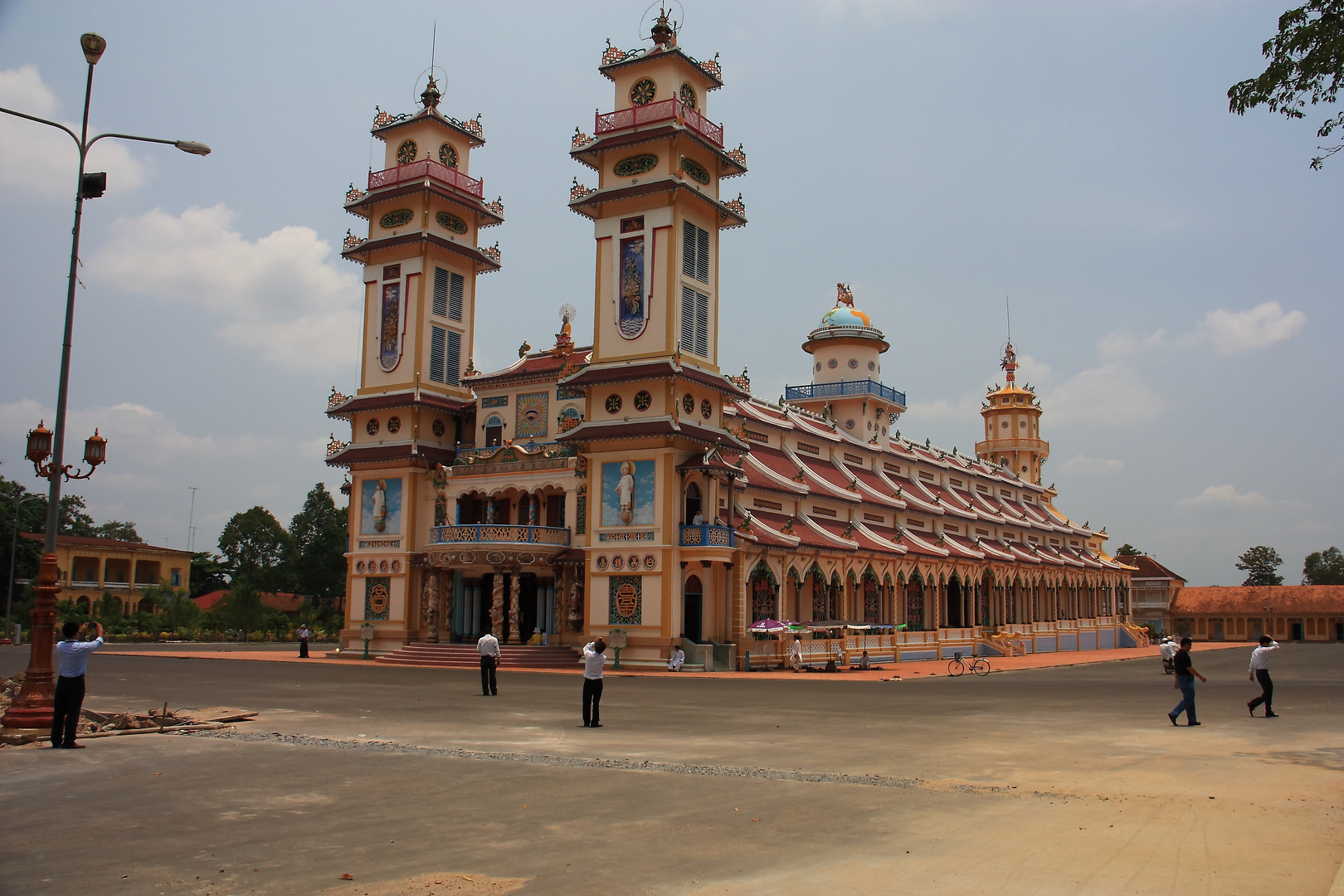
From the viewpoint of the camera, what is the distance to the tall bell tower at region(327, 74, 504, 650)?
43.8 meters

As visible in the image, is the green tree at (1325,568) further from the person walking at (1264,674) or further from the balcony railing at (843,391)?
the person walking at (1264,674)

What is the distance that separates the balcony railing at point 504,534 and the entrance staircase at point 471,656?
3901mm

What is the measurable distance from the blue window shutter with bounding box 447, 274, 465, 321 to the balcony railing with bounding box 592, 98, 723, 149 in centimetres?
1067

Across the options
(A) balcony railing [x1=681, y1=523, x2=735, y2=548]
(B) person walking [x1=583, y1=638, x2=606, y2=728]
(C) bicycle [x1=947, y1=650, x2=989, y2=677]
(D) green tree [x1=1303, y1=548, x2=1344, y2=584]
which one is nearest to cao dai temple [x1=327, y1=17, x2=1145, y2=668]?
(A) balcony railing [x1=681, y1=523, x2=735, y2=548]

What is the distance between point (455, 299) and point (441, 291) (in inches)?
37.3

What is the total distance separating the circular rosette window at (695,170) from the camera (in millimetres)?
38719

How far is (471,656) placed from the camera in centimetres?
3825

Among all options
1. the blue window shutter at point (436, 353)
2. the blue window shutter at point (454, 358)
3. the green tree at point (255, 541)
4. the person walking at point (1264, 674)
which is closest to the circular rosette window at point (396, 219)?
the blue window shutter at point (436, 353)

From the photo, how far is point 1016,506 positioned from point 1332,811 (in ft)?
234

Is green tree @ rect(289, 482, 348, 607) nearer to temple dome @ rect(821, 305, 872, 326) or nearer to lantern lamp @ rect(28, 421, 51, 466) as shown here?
temple dome @ rect(821, 305, 872, 326)

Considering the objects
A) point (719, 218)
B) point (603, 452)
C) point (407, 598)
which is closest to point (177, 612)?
point (407, 598)

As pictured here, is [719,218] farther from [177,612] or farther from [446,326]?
[177,612]

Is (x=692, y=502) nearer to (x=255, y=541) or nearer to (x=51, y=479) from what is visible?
(x=51, y=479)

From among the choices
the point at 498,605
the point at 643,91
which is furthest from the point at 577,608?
the point at 643,91
